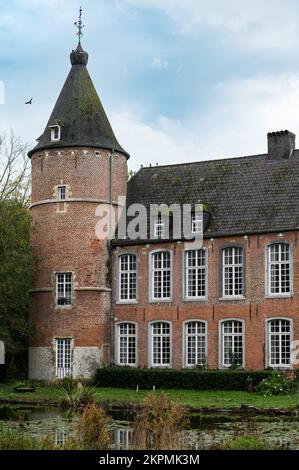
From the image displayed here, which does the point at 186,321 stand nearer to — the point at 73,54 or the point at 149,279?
the point at 149,279

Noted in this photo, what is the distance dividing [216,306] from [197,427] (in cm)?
1167

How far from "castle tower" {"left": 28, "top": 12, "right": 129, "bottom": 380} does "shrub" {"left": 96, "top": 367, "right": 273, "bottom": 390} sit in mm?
1131

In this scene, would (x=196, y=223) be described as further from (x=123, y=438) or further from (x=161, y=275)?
(x=123, y=438)

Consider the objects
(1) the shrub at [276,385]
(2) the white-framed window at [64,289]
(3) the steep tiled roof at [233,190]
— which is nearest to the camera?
(1) the shrub at [276,385]

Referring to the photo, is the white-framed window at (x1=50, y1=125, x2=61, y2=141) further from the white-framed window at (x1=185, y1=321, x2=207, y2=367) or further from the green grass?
the green grass

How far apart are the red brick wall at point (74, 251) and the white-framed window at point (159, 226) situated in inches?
84.2

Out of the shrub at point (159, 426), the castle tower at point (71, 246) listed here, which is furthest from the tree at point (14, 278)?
the shrub at point (159, 426)

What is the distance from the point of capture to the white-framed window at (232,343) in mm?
31625

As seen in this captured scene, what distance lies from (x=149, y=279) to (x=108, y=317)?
224 cm

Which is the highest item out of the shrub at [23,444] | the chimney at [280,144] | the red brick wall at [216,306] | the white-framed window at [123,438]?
the chimney at [280,144]

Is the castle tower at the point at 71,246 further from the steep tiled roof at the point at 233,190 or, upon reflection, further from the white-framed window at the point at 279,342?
the white-framed window at the point at 279,342

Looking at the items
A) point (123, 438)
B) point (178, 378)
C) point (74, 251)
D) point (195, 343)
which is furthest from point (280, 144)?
point (123, 438)

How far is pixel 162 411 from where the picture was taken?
49.5 feet
